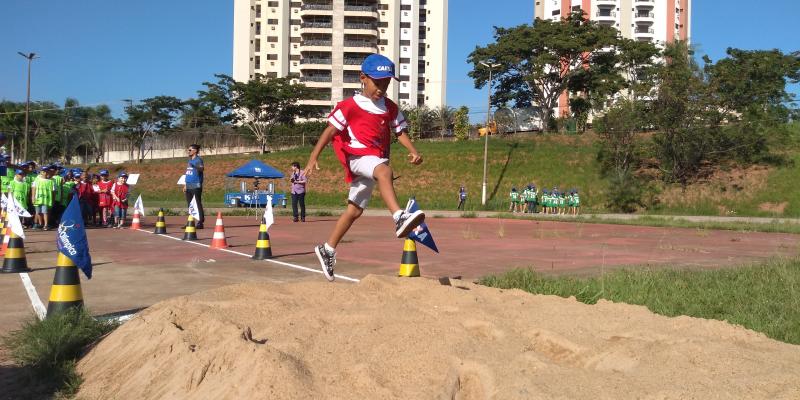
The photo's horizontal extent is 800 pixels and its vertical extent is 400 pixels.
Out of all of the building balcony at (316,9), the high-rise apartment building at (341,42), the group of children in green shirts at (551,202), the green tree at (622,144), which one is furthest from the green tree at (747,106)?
the building balcony at (316,9)

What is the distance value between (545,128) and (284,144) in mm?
27960

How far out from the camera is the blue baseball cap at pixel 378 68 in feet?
18.2

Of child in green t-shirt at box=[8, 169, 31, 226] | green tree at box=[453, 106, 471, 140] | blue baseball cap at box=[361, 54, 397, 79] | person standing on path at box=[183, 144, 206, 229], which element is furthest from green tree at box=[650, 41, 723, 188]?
blue baseball cap at box=[361, 54, 397, 79]

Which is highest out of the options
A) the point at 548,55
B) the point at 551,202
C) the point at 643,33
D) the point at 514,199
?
the point at 643,33

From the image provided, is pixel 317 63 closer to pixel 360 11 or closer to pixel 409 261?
pixel 360 11

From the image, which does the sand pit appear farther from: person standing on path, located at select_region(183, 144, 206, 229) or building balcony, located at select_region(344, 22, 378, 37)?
building balcony, located at select_region(344, 22, 378, 37)

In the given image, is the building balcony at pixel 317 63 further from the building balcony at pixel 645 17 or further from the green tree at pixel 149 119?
the building balcony at pixel 645 17

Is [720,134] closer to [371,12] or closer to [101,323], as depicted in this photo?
[101,323]

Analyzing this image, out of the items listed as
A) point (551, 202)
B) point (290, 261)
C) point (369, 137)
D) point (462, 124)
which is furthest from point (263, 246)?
point (462, 124)

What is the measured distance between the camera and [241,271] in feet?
25.8

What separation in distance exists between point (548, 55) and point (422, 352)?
62.4m

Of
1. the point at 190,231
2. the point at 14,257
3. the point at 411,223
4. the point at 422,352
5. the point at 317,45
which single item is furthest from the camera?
the point at 317,45

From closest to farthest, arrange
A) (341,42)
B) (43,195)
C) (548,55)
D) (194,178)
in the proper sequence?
(194,178) < (43,195) < (548,55) < (341,42)

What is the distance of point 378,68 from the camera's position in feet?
18.2
